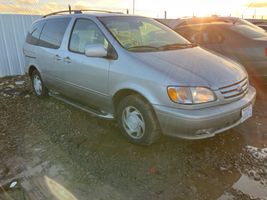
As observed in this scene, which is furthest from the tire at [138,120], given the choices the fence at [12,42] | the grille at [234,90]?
the fence at [12,42]

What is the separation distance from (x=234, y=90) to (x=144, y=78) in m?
1.08

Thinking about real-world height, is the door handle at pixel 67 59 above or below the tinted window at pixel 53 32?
below

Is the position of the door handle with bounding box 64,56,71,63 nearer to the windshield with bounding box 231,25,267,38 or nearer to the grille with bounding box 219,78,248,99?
the grille with bounding box 219,78,248,99

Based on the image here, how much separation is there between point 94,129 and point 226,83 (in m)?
2.03

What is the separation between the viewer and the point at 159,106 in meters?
3.03

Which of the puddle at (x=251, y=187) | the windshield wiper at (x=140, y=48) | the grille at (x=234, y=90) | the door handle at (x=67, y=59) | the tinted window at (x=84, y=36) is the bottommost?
the puddle at (x=251, y=187)

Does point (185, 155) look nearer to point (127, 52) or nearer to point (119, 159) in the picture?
point (119, 159)

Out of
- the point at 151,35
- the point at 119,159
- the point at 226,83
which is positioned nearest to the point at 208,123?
the point at 226,83

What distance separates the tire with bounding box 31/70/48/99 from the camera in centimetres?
544

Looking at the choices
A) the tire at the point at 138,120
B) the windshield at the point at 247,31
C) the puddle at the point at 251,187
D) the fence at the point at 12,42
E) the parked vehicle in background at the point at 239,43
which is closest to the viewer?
the puddle at the point at 251,187

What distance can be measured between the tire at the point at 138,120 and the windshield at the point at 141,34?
0.72 m

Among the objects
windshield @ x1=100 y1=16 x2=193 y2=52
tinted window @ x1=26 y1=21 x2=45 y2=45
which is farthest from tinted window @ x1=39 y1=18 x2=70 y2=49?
windshield @ x1=100 y1=16 x2=193 y2=52

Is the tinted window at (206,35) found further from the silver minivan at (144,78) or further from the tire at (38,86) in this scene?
the tire at (38,86)

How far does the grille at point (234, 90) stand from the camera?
309cm
